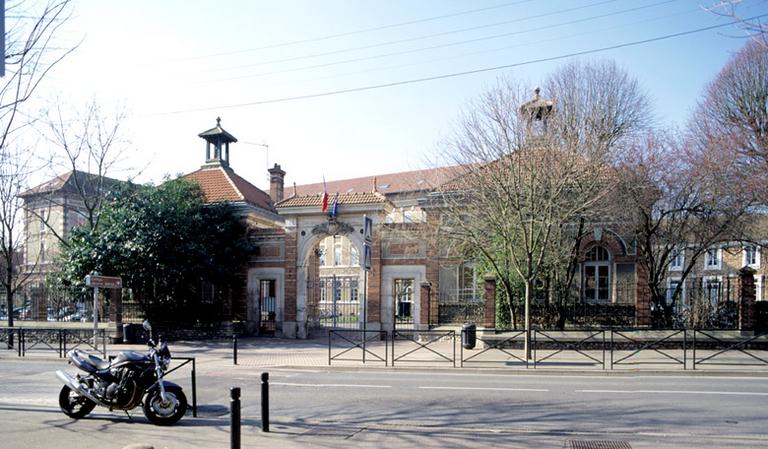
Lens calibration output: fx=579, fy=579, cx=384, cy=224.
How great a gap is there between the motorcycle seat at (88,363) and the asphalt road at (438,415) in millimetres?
852

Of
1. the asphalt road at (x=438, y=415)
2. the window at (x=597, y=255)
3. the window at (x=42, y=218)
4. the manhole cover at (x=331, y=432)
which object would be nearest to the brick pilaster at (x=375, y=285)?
the window at (x=597, y=255)

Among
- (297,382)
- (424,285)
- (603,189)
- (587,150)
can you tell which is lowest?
(297,382)

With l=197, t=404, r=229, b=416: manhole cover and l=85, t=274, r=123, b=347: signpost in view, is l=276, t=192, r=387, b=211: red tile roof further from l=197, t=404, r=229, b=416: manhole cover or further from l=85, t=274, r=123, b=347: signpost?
l=197, t=404, r=229, b=416: manhole cover

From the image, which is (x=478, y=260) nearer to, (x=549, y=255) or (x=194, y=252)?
(x=549, y=255)

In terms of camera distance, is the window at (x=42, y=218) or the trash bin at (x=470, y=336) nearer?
the trash bin at (x=470, y=336)

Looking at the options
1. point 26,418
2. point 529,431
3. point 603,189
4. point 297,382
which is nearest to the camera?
point 529,431

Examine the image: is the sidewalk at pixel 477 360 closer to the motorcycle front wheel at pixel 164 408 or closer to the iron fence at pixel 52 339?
the iron fence at pixel 52 339

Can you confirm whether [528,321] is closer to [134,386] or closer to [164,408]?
[164,408]

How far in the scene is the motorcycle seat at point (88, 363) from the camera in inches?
350

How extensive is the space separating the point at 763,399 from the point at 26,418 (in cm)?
1278

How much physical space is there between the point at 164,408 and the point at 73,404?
1672mm

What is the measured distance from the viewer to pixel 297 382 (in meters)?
13.5

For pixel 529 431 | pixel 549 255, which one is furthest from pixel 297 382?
pixel 549 255

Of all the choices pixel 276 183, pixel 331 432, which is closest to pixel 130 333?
pixel 276 183
